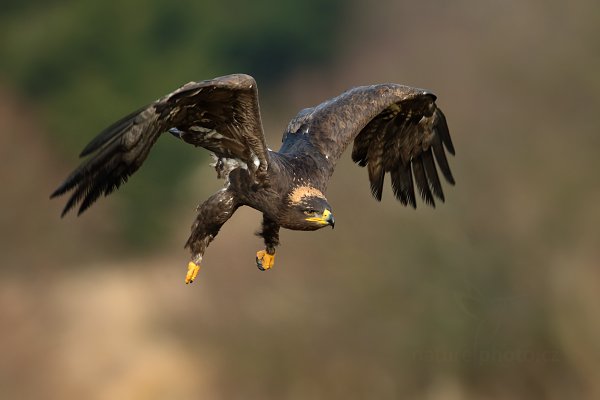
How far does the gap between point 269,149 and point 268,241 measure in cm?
126

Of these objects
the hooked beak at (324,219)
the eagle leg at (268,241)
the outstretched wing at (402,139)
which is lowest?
the hooked beak at (324,219)

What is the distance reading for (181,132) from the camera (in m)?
9.34

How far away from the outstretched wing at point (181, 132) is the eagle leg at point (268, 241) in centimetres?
108

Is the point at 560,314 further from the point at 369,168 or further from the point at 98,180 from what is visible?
the point at 98,180

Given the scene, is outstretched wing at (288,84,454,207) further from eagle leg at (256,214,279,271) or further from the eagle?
eagle leg at (256,214,279,271)

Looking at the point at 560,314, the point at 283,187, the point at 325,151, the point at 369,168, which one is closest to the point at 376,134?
the point at 369,168

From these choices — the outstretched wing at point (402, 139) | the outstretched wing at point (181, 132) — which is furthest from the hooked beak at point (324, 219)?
the outstretched wing at point (402, 139)

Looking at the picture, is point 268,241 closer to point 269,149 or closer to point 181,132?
point 269,149

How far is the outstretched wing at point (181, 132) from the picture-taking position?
8.06m

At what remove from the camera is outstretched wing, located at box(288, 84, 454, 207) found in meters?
10.9

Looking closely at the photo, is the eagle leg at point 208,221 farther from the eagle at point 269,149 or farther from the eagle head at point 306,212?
A: the eagle head at point 306,212

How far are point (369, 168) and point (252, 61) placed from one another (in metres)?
9.33

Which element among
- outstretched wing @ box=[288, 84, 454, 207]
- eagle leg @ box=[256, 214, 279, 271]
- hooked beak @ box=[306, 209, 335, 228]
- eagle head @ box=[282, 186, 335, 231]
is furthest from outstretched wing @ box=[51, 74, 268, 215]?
outstretched wing @ box=[288, 84, 454, 207]

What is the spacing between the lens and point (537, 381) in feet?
70.8
